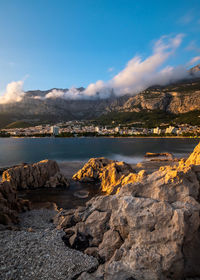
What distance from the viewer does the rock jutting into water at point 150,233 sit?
8086 millimetres

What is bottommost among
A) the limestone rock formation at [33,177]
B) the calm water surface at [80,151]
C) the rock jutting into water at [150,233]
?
the calm water surface at [80,151]

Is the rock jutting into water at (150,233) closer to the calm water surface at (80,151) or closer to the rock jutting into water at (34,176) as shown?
the rock jutting into water at (34,176)

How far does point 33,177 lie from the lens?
32.3 meters

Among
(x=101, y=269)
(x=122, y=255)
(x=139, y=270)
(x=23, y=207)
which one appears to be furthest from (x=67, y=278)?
(x=23, y=207)

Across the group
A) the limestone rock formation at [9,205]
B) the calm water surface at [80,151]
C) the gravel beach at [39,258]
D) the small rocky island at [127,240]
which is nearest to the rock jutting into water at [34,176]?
the limestone rock formation at [9,205]

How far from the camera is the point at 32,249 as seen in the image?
11047 mm

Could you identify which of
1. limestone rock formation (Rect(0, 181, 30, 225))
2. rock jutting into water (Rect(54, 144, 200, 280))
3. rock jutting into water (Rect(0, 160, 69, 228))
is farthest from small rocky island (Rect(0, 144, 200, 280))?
rock jutting into water (Rect(0, 160, 69, 228))

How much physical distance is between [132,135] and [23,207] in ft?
596

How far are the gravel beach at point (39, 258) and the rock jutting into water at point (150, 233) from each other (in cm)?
70

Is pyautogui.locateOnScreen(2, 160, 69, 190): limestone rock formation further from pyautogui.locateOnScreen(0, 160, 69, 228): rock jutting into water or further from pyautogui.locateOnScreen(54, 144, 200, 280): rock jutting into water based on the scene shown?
pyautogui.locateOnScreen(54, 144, 200, 280): rock jutting into water

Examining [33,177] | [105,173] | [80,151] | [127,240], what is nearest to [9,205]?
[33,177]

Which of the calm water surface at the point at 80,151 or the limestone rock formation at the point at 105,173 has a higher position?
the limestone rock formation at the point at 105,173

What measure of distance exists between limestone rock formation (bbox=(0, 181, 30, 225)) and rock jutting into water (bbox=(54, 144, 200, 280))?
7.11 metres

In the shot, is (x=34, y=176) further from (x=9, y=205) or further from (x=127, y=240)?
(x=127, y=240)
